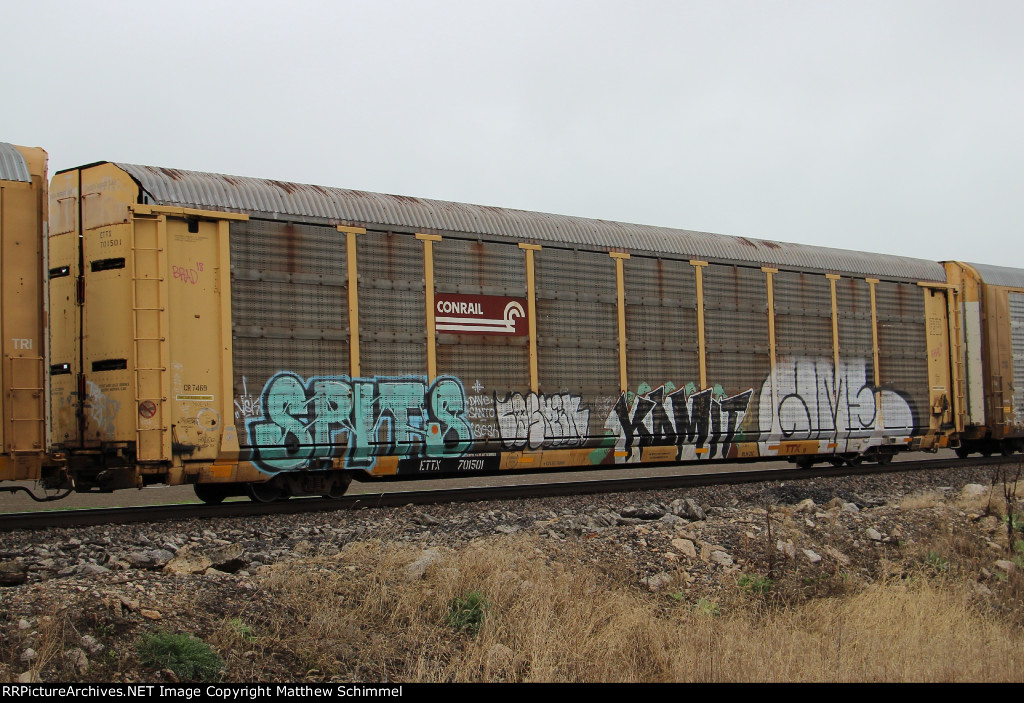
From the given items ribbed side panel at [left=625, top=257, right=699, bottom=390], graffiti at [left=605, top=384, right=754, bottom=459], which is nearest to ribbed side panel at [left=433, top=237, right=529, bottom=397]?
graffiti at [left=605, top=384, right=754, bottom=459]

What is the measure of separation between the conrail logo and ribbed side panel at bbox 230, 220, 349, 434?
4.11 ft

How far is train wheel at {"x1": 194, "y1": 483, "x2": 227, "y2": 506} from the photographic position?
1015cm

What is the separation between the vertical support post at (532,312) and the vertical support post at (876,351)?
21.5 ft

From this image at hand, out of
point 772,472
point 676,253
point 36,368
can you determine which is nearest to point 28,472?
point 36,368

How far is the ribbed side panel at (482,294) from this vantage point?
1076 centimetres

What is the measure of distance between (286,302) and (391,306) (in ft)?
4.15

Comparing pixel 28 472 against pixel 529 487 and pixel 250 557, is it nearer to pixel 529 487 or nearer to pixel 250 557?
pixel 250 557

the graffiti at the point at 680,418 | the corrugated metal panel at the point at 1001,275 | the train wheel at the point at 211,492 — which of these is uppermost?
the corrugated metal panel at the point at 1001,275

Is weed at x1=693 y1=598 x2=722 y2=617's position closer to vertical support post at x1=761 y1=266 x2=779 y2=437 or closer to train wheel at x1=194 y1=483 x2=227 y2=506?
train wheel at x1=194 y1=483 x2=227 y2=506

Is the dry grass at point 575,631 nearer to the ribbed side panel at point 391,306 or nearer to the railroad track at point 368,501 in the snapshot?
the railroad track at point 368,501

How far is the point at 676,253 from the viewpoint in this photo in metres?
12.8

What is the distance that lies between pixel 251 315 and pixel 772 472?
8.70m

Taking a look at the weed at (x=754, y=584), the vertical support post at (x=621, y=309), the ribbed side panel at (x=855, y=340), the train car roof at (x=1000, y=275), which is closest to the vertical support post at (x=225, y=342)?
the vertical support post at (x=621, y=309)

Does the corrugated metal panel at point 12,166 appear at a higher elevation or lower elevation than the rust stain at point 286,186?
lower
